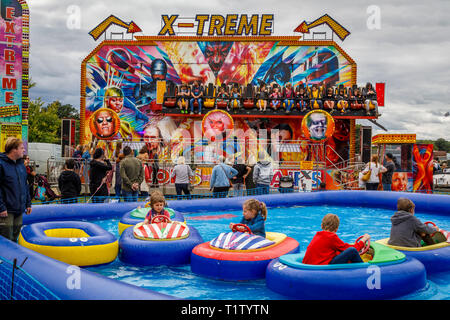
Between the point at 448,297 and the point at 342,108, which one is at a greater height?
the point at 342,108

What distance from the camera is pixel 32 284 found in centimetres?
413

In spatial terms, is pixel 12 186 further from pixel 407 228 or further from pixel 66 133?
pixel 66 133

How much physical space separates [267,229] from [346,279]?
468 cm

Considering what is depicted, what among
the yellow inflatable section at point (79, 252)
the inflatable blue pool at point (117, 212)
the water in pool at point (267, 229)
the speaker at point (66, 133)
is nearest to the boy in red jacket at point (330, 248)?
the water in pool at point (267, 229)

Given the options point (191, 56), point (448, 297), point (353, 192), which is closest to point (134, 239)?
point (448, 297)

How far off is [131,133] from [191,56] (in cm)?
493

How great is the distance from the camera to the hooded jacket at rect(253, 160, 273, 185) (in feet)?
37.9

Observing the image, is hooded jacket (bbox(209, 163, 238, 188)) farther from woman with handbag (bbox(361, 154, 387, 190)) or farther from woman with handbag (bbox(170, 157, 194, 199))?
woman with handbag (bbox(361, 154, 387, 190))

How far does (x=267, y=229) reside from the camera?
364 inches

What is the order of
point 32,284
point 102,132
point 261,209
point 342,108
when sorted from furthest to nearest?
point 342,108, point 102,132, point 261,209, point 32,284

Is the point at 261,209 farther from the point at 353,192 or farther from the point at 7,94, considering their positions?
the point at 7,94

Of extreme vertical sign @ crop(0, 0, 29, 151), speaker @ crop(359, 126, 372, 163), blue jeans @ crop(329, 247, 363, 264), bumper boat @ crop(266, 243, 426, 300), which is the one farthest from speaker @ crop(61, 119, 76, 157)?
blue jeans @ crop(329, 247, 363, 264)

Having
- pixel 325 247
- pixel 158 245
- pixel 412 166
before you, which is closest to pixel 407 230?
pixel 325 247

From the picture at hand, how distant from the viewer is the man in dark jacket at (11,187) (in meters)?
5.27
